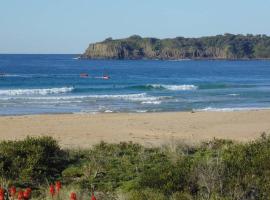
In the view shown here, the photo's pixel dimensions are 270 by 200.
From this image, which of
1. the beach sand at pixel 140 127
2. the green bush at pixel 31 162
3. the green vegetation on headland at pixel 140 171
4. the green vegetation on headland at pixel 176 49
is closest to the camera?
the green vegetation on headland at pixel 140 171

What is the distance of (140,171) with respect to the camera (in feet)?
31.0

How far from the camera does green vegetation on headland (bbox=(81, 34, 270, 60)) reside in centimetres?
17776

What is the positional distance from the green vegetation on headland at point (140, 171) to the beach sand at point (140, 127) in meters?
5.84

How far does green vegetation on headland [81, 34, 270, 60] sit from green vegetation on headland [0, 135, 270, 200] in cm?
16304

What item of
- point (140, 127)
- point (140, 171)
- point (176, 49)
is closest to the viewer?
point (140, 171)

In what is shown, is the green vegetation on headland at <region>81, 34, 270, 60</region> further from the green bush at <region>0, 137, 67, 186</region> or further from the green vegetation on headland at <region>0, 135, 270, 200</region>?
the green bush at <region>0, 137, 67, 186</region>

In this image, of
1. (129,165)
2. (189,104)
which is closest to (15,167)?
(129,165)

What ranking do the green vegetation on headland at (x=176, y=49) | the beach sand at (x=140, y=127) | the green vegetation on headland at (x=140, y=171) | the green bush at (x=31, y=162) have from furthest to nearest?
the green vegetation on headland at (x=176, y=49) → the beach sand at (x=140, y=127) → the green bush at (x=31, y=162) → the green vegetation on headland at (x=140, y=171)

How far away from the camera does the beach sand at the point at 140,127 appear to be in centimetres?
1859

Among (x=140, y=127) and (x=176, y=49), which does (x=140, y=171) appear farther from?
(x=176, y=49)

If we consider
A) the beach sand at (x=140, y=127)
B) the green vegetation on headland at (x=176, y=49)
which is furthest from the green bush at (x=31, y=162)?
the green vegetation on headland at (x=176, y=49)

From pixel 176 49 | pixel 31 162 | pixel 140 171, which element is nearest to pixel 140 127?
pixel 140 171

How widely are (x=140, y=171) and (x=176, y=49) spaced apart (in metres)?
178

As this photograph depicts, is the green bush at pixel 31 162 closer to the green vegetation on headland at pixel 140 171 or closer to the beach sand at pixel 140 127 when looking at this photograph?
the green vegetation on headland at pixel 140 171
